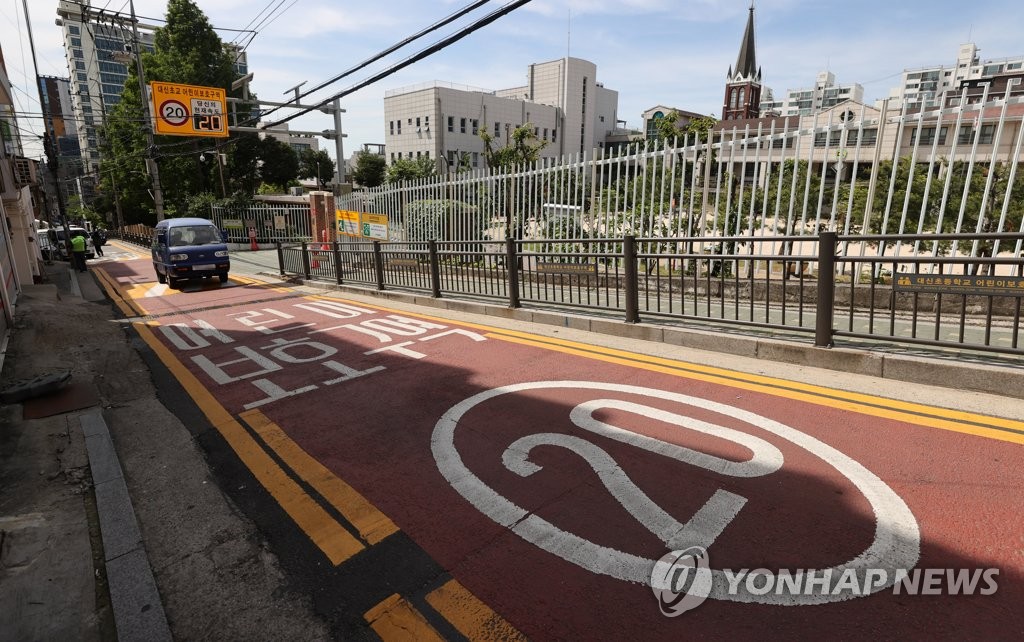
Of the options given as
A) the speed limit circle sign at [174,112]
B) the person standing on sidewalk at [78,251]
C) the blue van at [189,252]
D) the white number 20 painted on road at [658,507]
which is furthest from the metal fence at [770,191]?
the person standing on sidewalk at [78,251]

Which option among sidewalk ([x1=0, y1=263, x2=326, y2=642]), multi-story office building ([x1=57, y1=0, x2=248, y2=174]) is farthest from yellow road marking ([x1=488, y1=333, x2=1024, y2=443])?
multi-story office building ([x1=57, y1=0, x2=248, y2=174])

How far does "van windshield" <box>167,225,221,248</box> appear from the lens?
16.4 m

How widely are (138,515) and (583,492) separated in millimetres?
2846

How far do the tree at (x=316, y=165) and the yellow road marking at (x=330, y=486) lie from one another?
7740 centimetres

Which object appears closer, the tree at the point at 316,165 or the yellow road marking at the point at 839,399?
the yellow road marking at the point at 839,399

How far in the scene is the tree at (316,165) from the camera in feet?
252

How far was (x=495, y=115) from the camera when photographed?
73062 millimetres

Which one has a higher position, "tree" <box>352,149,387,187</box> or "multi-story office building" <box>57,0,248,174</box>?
"multi-story office building" <box>57,0,248,174</box>

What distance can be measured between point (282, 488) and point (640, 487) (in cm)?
240

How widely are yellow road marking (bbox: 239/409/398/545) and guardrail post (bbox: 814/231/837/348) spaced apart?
A: 4.72 meters

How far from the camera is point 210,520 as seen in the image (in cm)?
328

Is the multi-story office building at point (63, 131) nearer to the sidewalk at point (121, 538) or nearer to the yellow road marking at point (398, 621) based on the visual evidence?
the sidewalk at point (121, 538)

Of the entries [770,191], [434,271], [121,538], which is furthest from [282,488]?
[770,191]

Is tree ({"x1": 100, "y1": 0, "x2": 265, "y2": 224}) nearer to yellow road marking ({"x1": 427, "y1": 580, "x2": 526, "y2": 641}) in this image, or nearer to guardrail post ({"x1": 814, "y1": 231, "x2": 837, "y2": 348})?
guardrail post ({"x1": 814, "y1": 231, "x2": 837, "y2": 348})
